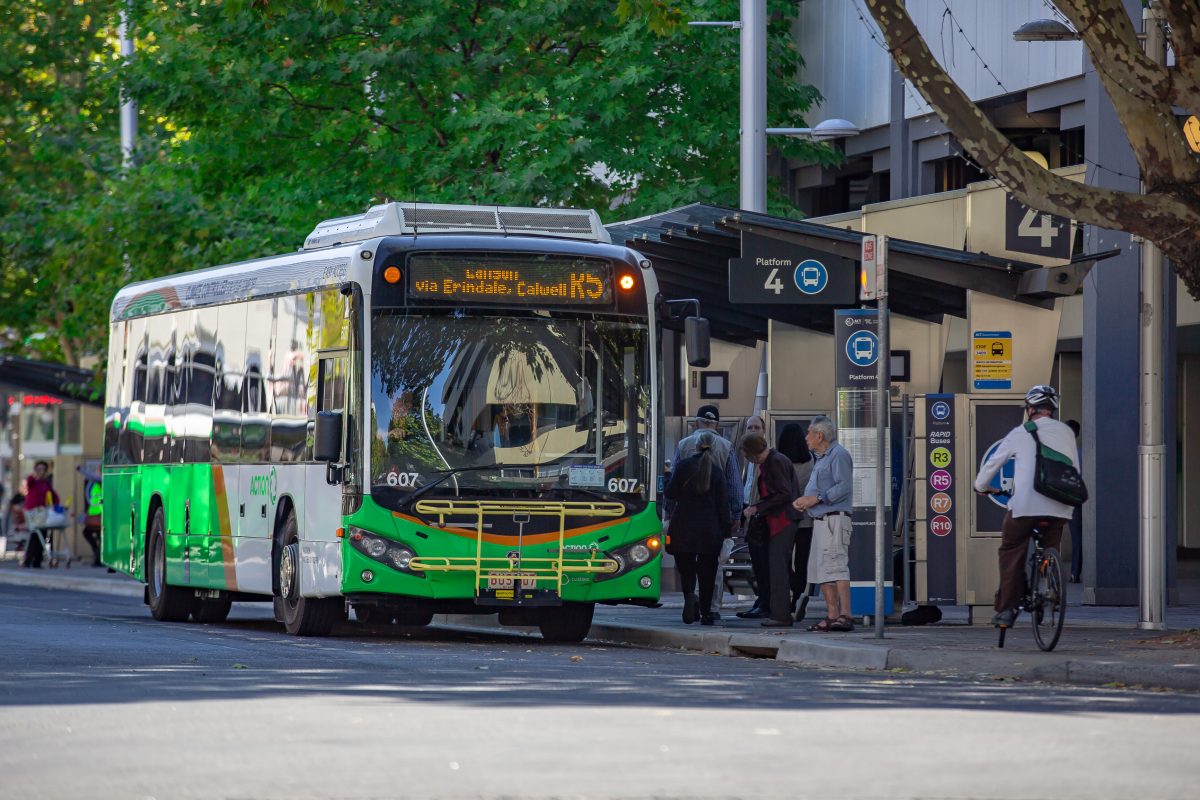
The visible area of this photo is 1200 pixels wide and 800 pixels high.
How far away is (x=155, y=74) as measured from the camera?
3086 centimetres

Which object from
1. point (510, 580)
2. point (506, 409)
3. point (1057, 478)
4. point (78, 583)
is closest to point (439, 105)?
point (78, 583)

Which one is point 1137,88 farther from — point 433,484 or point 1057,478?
point 433,484

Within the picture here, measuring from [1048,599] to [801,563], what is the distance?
187 inches

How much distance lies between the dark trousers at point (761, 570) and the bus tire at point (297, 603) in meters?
3.42

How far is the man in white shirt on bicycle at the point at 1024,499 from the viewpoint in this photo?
15.9 meters

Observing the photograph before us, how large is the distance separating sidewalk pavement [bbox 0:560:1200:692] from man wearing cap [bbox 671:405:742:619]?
91 centimetres

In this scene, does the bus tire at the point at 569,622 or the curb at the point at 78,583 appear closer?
the bus tire at the point at 569,622

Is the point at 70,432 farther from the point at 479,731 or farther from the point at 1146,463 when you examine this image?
the point at 479,731

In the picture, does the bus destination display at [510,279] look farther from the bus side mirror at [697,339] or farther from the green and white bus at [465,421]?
the bus side mirror at [697,339]

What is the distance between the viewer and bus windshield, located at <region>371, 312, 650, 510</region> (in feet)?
57.9

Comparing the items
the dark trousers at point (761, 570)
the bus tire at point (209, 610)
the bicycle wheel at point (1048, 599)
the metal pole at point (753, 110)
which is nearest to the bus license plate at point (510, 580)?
the dark trousers at point (761, 570)

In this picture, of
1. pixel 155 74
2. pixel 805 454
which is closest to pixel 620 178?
pixel 155 74

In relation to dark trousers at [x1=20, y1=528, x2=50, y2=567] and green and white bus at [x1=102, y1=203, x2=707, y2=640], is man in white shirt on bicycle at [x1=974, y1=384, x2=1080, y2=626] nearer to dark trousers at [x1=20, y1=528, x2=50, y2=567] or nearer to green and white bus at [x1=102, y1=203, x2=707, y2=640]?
green and white bus at [x1=102, y1=203, x2=707, y2=640]

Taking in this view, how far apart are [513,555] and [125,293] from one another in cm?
845
